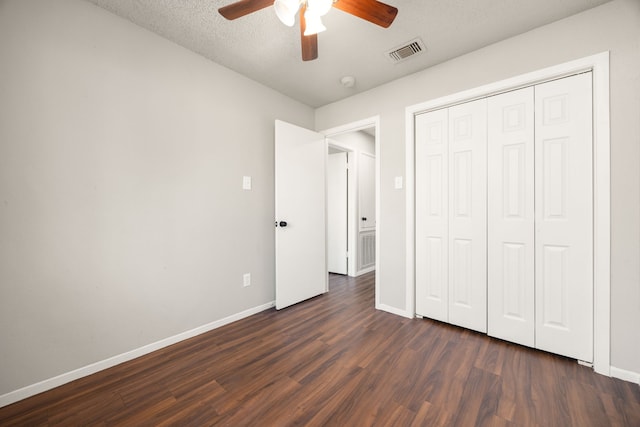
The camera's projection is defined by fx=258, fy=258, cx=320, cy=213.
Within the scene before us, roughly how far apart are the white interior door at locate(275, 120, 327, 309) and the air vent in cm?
122

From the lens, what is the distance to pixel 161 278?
2.07 metres

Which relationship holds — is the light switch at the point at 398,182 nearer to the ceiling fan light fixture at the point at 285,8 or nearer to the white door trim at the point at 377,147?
the white door trim at the point at 377,147

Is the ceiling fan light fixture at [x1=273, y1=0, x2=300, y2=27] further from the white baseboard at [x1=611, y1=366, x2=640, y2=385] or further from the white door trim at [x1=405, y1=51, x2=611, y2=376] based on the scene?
the white baseboard at [x1=611, y1=366, x2=640, y2=385]

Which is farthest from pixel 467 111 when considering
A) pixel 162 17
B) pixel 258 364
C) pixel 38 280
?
pixel 38 280

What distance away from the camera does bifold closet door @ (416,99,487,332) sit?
7.40 feet

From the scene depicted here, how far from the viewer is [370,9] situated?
4.60ft

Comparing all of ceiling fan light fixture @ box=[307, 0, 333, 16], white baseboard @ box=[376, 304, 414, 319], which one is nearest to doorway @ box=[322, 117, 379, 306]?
white baseboard @ box=[376, 304, 414, 319]

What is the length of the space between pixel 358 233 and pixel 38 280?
361 cm

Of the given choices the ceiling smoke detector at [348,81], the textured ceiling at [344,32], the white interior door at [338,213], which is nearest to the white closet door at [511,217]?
the textured ceiling at [344,32]

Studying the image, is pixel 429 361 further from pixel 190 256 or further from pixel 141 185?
pixel 141 185

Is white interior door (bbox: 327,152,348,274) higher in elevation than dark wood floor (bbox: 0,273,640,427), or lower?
higher

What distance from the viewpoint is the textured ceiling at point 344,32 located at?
1.78 meters

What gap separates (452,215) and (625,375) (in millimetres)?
1451

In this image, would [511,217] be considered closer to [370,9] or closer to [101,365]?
[370,9]
